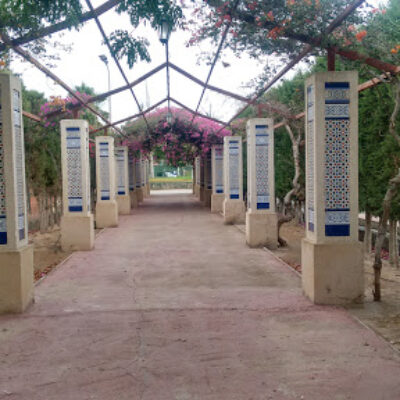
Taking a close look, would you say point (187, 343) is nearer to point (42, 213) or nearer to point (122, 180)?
point (42, 213)

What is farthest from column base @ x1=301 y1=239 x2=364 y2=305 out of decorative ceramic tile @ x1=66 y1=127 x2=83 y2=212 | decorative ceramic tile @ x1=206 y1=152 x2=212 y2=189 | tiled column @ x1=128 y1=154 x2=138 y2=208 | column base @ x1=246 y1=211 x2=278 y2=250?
tiled column @ x1=128 y1=154 x2=138 y2=208

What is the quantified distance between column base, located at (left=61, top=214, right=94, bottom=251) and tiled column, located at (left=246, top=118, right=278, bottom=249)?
3257 mm

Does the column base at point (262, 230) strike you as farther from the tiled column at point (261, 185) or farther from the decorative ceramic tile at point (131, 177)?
the decorative ceramic tile at point (131, 177)

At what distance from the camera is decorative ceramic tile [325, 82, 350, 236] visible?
220 inches

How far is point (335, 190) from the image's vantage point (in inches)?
223

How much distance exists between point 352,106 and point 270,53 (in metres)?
1.20

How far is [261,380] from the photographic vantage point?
12.0 ft

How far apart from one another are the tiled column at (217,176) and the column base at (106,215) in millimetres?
4813

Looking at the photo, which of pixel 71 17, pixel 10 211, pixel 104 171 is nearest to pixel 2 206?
pixel 10 211

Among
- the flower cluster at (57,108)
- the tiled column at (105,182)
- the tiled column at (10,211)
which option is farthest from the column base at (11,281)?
the tiled column at (105,182)

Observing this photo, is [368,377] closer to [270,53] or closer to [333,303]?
[333,303]

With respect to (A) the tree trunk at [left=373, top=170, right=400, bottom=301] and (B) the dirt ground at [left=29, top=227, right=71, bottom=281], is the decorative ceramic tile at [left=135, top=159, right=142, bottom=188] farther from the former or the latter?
(A) the tree trunk at [left=373, top=170, right=400, bottom=301]

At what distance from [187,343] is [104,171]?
33.5ft

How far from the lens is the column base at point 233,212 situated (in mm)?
14289
